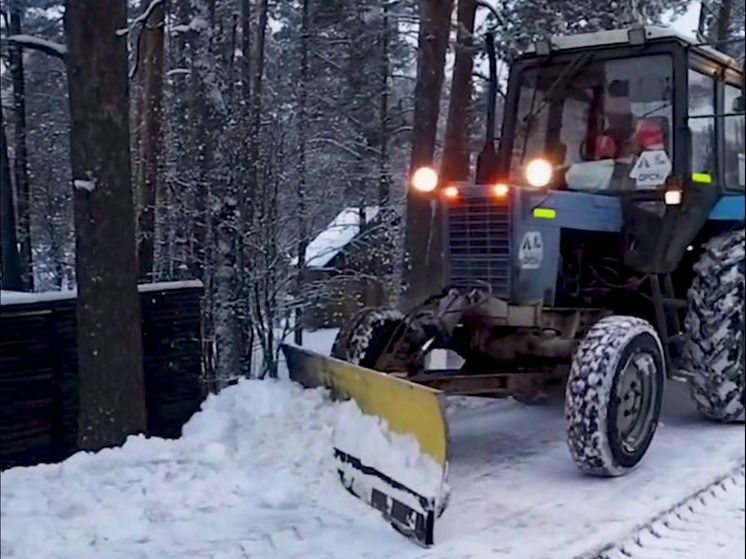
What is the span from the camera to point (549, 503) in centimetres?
440

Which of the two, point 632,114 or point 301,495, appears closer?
point 301,495

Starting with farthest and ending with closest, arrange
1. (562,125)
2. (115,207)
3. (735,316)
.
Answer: (562,125), (735,316), (115,207)

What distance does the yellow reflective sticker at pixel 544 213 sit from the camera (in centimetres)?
517

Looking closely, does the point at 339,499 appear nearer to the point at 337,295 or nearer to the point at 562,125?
the point at 562,125

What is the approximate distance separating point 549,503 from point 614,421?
2.09 ft

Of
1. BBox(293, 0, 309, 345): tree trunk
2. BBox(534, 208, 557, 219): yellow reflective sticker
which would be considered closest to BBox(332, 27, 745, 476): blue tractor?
BBox(534, 208, 557, 219): yellow reflective sticker

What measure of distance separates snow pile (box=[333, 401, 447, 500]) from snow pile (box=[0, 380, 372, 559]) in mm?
118

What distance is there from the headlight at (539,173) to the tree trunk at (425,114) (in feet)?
10.7

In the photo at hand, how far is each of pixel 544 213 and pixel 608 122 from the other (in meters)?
0.86

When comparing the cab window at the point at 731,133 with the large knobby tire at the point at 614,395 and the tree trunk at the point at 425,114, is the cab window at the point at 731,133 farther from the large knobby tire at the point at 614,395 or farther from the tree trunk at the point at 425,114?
the tree trunk at the point at 425,114

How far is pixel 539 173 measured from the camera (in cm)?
552

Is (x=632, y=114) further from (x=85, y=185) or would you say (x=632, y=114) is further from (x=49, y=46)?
(x=85, y=185)

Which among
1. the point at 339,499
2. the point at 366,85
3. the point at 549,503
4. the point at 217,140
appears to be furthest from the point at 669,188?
the point at 366,85

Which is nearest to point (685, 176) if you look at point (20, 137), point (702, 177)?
point (702, 177)
